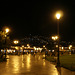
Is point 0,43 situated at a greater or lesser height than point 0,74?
greater

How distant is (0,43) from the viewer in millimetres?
29312

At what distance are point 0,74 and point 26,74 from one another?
1969 millimetres

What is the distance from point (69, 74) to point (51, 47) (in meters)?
41.8

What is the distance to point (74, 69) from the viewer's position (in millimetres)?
14188

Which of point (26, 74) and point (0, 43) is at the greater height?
point (0, 43)

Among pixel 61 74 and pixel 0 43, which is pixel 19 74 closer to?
pixel 61 74

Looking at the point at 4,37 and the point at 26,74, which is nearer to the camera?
the point at 26,74

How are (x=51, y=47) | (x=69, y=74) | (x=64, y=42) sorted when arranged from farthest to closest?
(x=64, y=42), (x=51, y=47), (x=69, y=74)

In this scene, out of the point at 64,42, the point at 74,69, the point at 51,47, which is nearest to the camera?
the point at 74,69

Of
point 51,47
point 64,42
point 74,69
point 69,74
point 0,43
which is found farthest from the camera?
point 64,42

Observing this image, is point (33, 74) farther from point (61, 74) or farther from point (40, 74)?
point (61, 74)

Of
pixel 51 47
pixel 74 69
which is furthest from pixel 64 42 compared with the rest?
pixel 74 69

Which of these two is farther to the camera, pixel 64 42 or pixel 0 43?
pixel 64 42

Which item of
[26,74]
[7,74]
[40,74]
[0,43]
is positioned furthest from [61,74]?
[0,43]
